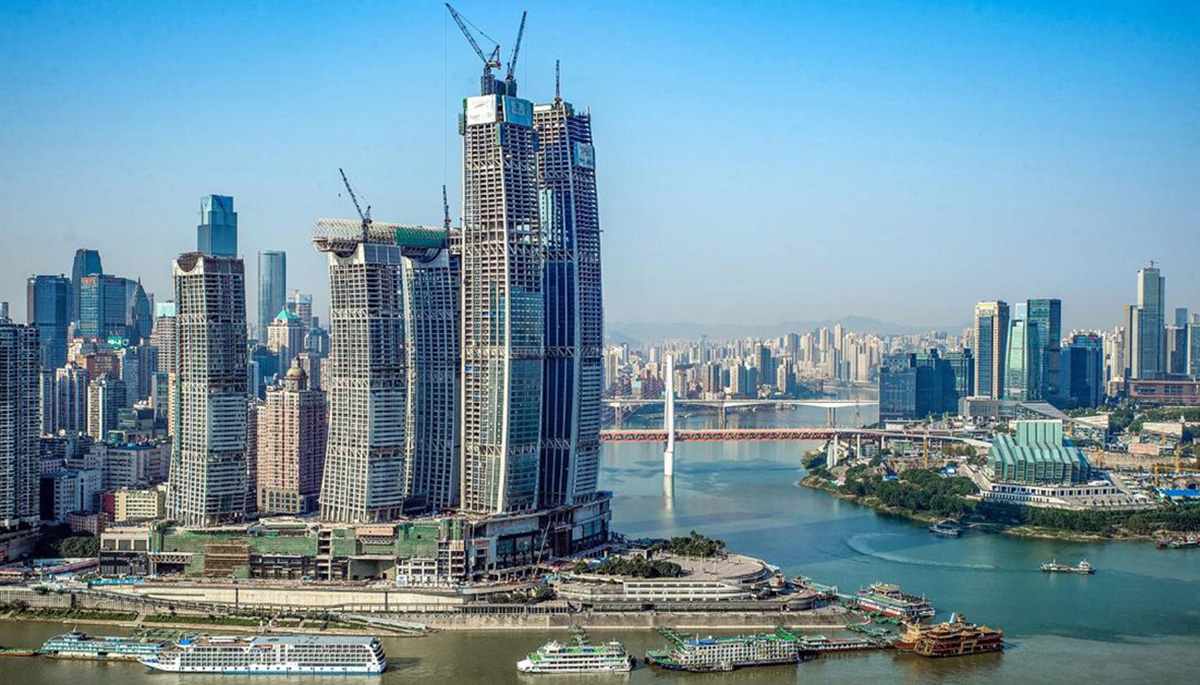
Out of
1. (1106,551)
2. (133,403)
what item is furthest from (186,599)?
(133,403)

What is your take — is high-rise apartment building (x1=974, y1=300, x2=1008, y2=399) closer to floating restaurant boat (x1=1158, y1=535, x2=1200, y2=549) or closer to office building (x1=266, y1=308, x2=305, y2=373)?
office building (x1=266, y1=308, x2=305, y2=373)

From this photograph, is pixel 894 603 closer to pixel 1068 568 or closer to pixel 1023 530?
pixel 1068 568

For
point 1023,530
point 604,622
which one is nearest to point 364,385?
point 604,622

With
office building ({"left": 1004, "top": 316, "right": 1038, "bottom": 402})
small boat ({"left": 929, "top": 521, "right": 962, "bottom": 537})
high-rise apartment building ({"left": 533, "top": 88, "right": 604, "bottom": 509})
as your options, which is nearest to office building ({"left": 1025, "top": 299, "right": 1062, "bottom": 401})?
office building ({"left": 1004, "top": 316, "right": 1038, "bottom": 402})

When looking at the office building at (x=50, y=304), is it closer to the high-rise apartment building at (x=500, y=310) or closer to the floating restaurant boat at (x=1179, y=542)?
the high-rise apartment building at (x=500, y=310)

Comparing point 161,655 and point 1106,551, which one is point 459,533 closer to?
point 161,655

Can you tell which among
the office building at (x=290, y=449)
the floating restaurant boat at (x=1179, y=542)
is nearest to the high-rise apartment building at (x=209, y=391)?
the office building at (x=290, y=449)

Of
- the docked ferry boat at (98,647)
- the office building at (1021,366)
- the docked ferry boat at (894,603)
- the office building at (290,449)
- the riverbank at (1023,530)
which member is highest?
the office building at (1021,366)
